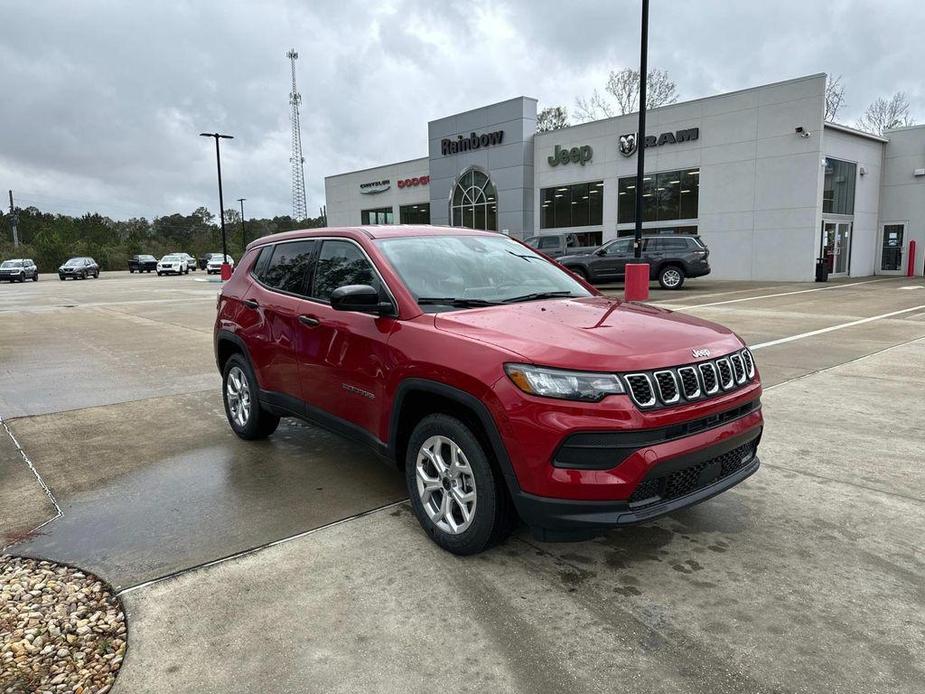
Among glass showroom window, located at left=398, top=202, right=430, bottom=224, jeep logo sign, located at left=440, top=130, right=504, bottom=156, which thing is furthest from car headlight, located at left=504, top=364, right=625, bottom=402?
glass showroom window, located at left=398, top=202, right=430, bottom=224

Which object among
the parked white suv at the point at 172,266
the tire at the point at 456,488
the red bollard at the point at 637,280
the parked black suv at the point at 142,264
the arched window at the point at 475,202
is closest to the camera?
the tire at the point at 456,488

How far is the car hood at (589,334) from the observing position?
2920 millimetres

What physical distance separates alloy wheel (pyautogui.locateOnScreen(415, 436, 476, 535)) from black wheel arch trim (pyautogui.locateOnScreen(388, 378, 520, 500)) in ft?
Result: 0.78

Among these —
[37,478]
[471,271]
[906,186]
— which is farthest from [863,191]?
[37,478]

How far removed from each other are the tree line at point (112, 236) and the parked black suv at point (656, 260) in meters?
34.3

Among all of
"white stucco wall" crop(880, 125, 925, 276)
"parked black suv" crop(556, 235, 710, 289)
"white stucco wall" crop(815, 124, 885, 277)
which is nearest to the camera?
"parked black suv" crop(556, 235, 710, 289)

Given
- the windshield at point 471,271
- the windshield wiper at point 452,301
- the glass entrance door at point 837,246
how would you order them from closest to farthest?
the windshield wiper at point 452,301 → the windshield at point 471,271 → the glass entrance door at point 837,246

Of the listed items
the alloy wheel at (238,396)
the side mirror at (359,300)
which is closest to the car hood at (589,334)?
the side mirror at (359,300)

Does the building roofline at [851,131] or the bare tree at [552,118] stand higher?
the bare tree at [552,118]

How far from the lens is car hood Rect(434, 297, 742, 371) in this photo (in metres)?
2.92

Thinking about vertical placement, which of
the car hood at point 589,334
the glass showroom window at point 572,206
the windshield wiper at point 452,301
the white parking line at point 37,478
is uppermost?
the glass showroom window at point 572,206

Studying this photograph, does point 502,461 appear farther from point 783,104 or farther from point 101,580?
point 783,104

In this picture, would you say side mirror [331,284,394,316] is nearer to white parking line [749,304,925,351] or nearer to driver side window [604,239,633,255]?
white parking line [749,304,925,351]

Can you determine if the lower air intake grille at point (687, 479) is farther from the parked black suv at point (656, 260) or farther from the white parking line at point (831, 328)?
the parked black suv at point (656, 260)
